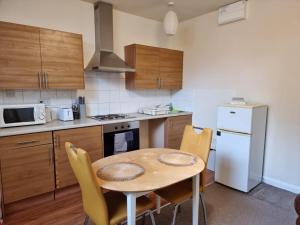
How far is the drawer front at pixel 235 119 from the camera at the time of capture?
2.39 meters

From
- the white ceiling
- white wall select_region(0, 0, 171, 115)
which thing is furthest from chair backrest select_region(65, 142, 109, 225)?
the white ceiling

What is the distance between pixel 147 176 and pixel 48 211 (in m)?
1.41

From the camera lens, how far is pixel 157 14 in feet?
10.9

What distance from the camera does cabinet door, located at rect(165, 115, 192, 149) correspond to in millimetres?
3349

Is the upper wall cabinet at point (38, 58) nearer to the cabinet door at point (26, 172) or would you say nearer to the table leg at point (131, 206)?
the cabinet door at point (26, 172)

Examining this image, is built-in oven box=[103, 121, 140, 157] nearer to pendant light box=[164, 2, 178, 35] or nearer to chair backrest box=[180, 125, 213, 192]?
chair backrest box=[180, 125, 213, 192]

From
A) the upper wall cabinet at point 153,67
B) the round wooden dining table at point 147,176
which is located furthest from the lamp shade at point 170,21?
the round wooden dining table at point 147,176

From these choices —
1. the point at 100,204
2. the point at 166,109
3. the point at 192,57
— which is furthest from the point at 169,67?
the point at 100,204

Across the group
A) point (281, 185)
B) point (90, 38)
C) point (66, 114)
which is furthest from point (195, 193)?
point (90, 38)

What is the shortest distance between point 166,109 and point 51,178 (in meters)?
2.01

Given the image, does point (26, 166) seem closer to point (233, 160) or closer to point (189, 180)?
point (189, 180)

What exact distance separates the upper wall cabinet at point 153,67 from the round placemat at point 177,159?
5.32ft

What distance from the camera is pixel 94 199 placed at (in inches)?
51.1

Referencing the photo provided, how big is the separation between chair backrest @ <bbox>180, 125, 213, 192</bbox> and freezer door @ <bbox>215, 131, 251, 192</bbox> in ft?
2.47
